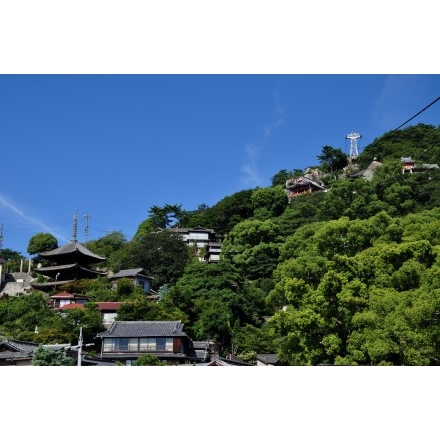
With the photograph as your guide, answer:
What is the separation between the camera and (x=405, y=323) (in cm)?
664

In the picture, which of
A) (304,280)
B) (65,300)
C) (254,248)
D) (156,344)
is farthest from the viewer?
(254,248)

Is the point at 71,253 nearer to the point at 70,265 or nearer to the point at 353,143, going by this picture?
the point at 70,265

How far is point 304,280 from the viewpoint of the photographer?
8469mm

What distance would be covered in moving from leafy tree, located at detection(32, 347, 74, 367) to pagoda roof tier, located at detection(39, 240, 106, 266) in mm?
8926

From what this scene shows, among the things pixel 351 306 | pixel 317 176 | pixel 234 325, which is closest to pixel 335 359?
pixel 351 306

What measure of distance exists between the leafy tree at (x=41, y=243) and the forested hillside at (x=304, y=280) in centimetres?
164

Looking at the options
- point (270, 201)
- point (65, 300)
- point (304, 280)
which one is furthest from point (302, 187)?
point (304, 280)

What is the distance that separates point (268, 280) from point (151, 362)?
5980mm

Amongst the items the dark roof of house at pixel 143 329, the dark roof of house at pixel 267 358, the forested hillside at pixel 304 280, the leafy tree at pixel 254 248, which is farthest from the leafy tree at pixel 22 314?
the leafy tree at pixel 254 248

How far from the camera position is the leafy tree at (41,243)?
2009 cm

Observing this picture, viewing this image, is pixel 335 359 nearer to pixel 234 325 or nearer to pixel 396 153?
pixel 234 325

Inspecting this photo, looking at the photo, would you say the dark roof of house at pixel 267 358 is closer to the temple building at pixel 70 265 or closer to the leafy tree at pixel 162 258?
the leafy tree at pixel 162 258

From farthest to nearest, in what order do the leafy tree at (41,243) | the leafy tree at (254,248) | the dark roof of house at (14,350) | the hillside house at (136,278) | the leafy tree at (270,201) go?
the leafy tree at (270,201) < the leafy tree at (41,243) < the leafy tree at (254,248) < the hillside house at (136,278) < the dark roof of house at (14,350)

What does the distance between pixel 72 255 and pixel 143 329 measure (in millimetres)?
7414
